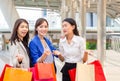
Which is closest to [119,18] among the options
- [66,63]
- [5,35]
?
[5,35]

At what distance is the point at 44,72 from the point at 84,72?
45 centimetres

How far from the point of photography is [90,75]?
3.49 metres

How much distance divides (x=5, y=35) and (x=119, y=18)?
63.3 ft

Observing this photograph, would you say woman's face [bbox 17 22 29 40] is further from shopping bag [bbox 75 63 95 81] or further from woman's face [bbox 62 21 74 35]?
shopping bag [bbox 75 63 95 81]

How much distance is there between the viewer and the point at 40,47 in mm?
3623

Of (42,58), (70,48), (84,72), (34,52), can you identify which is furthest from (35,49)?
(84,72)

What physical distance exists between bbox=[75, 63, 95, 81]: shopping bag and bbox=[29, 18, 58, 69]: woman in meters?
0.38

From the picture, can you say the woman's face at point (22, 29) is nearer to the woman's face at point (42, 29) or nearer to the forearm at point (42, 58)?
the woman's face at point (42, 29)

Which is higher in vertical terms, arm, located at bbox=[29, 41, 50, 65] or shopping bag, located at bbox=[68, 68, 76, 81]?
arm, located at bbox=[29, 41, 50, 65]

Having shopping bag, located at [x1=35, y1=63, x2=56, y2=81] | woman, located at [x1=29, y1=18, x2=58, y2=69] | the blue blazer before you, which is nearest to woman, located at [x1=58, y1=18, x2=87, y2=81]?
woman, located at [x1=29, y1=18, x2=58, y2=69]

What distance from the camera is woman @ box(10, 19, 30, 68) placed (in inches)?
138

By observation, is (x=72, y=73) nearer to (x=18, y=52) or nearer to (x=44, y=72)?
(x=44, y=72)

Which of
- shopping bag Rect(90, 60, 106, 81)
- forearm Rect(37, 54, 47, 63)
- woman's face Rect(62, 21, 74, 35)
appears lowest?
shopping bag Rect(90, 60, 106, 81)

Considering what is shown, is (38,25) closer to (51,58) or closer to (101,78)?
(51,58)
